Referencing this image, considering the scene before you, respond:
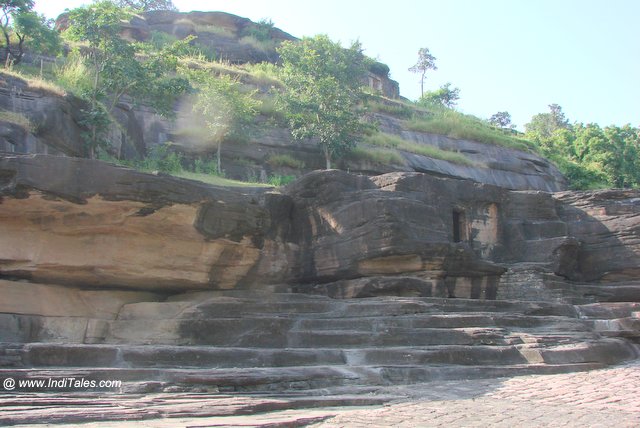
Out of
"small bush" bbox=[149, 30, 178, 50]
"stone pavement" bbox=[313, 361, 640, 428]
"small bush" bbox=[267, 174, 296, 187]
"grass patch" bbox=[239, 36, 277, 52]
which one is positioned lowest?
"stone pavement" bbox=[313, 361, 640, 428]

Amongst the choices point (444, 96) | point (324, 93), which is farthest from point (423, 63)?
point (324, 93)

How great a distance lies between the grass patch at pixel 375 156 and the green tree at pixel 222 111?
17.5 ft

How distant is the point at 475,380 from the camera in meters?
8.60

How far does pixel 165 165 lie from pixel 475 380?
15.3 m

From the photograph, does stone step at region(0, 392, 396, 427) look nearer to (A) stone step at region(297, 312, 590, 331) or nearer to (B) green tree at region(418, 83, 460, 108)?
(A) stone step at region(297, 312, 590, 331)

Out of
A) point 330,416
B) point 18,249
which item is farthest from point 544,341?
point 18,249

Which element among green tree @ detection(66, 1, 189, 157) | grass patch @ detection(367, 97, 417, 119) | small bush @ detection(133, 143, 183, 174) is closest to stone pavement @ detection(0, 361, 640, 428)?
small bush @ detection(133, 143, 183, 174)

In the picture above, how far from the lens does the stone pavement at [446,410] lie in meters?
5.59

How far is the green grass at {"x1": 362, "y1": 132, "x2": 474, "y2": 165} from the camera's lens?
30.9m

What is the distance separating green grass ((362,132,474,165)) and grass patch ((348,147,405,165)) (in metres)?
1.53

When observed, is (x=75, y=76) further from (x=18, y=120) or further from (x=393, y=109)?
(x=393, y=109)

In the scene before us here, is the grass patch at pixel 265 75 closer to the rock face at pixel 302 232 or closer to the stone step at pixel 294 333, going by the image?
the rock face at pixel 302 232

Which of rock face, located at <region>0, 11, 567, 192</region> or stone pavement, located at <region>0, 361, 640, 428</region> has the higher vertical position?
rock face, located at <region>0, 11, 567, 192</region>

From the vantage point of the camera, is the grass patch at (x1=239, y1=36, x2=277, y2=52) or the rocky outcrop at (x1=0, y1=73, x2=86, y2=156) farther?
the grass patch at (x1=239, y1=36, x2=277, y2=52)
